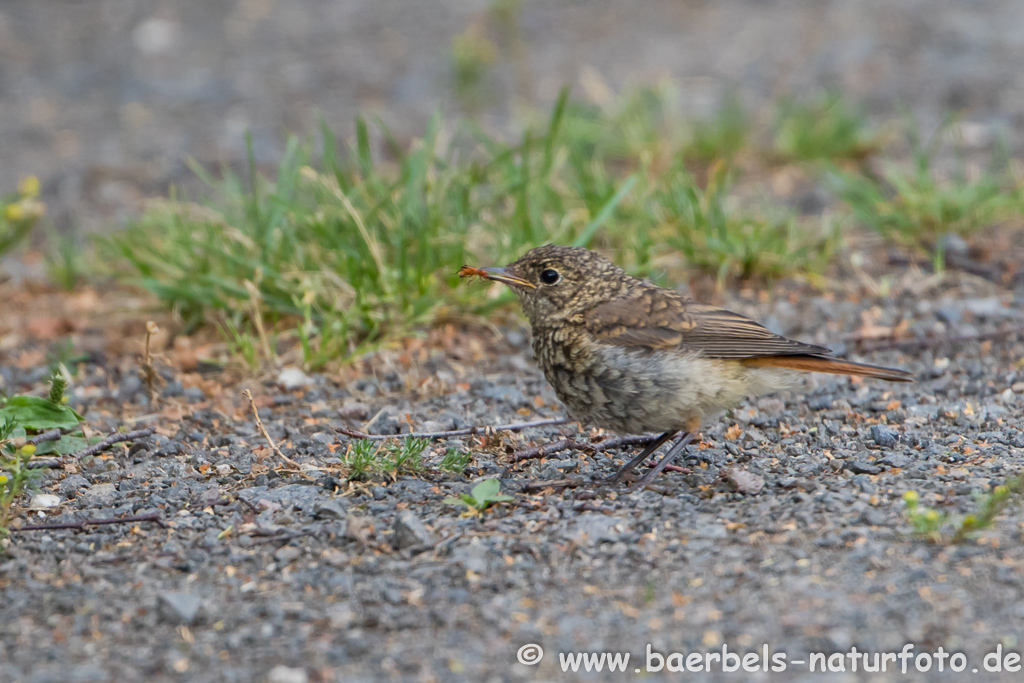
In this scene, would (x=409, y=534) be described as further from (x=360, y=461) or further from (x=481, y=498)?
(x=360, y=461)

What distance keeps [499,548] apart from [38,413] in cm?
221

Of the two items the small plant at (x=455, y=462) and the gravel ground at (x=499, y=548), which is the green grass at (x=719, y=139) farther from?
the small plant at (x=455, y=462)

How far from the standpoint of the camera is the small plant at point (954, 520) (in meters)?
3.34

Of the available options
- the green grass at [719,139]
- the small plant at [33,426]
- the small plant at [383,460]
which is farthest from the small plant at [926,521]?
the green grass at [719,139]

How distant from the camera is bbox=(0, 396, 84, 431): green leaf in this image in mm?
4508

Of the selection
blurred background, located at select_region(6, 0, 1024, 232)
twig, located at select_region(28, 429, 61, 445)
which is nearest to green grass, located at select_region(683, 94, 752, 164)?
A: blurred background, located at select_region(6, 0, 1024, 232)

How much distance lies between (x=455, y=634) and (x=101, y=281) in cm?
476

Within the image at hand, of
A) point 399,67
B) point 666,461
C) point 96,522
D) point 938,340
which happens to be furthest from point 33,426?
point 399,67

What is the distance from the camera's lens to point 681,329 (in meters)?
4.32

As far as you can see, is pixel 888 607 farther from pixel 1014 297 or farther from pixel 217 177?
pixel 217 177

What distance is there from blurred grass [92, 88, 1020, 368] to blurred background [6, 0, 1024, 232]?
1.88 meters

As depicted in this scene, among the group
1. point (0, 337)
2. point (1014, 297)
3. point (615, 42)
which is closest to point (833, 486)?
point (1014, 297)

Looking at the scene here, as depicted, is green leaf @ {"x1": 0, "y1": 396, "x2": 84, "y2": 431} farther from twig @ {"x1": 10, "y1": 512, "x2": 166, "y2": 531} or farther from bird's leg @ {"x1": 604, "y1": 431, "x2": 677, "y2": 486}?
bird's leg @ {"x1": 604, "y1": 431, "x2": 677, "y2": 486}

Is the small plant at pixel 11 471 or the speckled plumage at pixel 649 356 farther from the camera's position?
the speckled plumage at pixel 649 356
